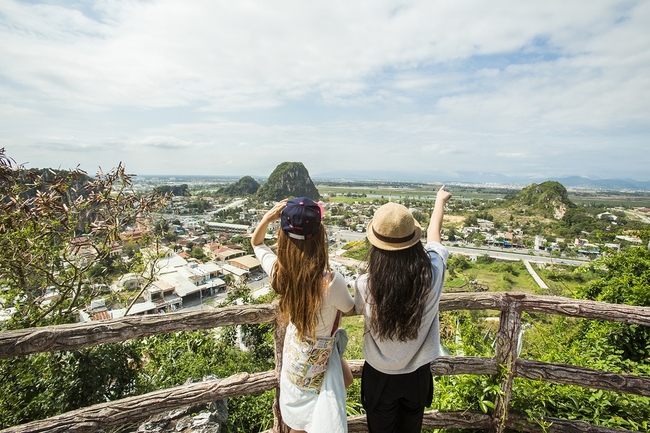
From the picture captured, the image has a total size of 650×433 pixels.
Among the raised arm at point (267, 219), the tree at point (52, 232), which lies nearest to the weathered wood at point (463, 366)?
the raised arm at point (267, 219)

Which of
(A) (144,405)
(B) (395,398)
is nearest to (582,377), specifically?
Result: (B) (395,398)

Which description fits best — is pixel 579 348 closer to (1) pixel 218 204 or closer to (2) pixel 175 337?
(2) pixel 175 337

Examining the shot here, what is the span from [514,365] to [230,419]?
208 centimetres

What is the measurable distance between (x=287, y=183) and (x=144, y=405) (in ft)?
283

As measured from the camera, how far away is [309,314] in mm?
1347

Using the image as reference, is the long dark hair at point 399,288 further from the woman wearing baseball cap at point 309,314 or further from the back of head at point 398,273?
the woman wearing baseball cap at point 309,314

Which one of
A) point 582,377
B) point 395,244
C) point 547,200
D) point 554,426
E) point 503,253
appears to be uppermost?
point 395,244

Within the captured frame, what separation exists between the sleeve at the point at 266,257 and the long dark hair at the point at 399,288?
0.47m

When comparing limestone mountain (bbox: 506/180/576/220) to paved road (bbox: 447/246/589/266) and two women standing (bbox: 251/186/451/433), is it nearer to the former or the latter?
paved road (bbox: 447/246/589/266)

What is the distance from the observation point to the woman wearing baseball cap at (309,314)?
1304 millimetres

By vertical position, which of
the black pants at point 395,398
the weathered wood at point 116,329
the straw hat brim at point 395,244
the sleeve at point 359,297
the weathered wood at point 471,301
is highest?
the straw hat brim at point 395,244

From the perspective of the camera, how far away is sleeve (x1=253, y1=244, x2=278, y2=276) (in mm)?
1454

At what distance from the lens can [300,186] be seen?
3588 inches

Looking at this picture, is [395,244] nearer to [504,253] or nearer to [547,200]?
[504,253]
